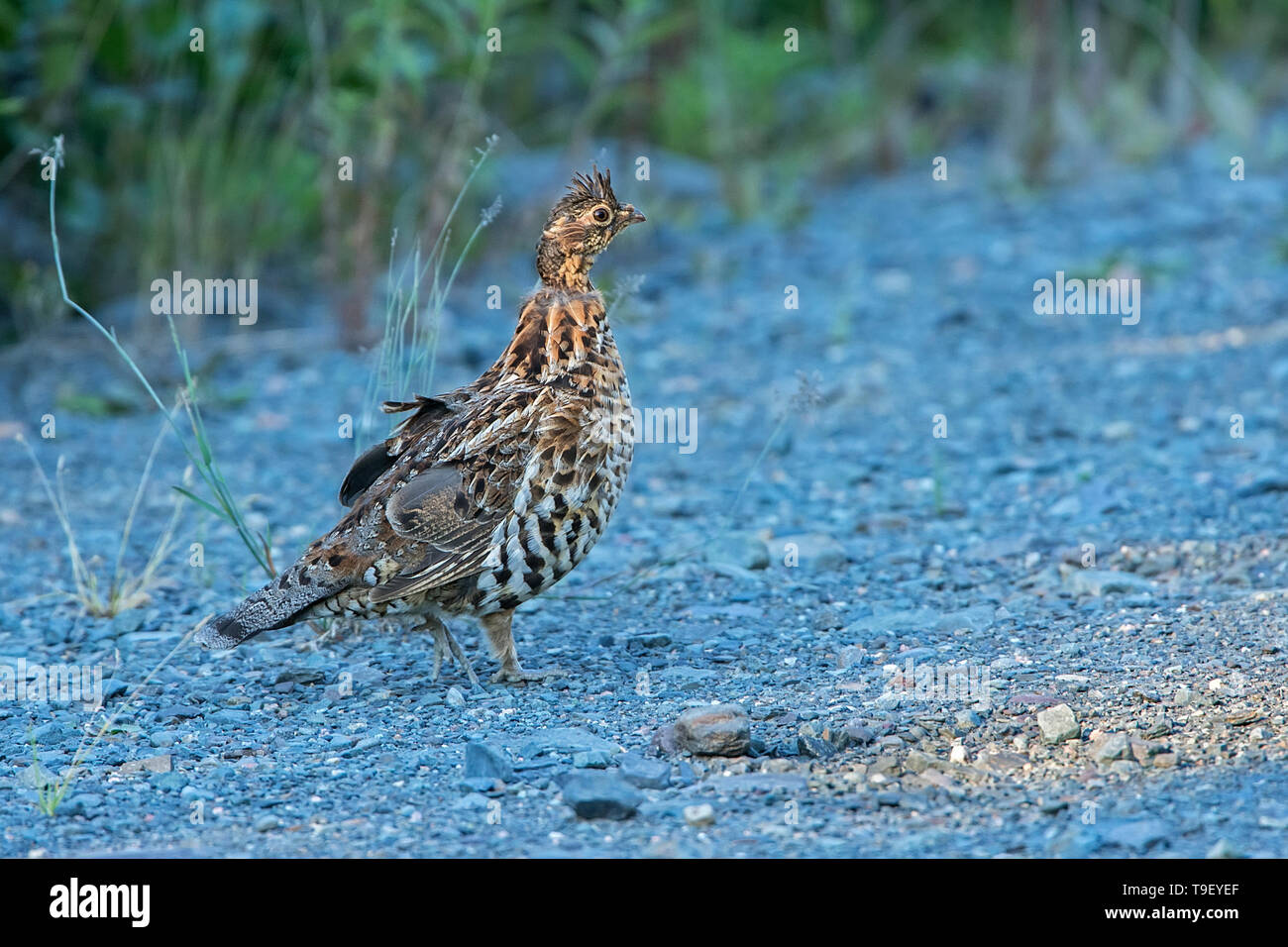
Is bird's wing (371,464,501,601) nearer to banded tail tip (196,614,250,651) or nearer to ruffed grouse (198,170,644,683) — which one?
ruffed grouse (198,170,644,683)

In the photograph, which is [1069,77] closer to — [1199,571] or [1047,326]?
[1047,326]

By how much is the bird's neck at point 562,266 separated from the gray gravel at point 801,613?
35.1 inches

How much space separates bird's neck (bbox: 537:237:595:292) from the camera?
215 inches

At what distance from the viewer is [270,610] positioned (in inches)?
200

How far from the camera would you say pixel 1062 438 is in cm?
799

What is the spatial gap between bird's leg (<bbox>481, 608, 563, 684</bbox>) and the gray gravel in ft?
0.27

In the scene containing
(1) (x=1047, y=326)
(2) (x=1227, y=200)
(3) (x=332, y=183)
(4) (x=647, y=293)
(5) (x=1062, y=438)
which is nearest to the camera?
(5) (x=1062, y=438)

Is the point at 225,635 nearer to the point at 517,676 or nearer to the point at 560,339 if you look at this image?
the point at 517,676

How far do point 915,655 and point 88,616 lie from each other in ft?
9.73

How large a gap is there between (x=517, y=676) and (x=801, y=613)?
112 centimetres

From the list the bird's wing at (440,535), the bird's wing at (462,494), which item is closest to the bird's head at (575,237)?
the bird's wing at (462,494)

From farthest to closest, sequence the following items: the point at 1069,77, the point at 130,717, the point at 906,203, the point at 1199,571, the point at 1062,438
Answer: the point at 1069,77 → the point at 906,203 → the point at 1062,438 → the point at 1199,571 → the point at 130,717
